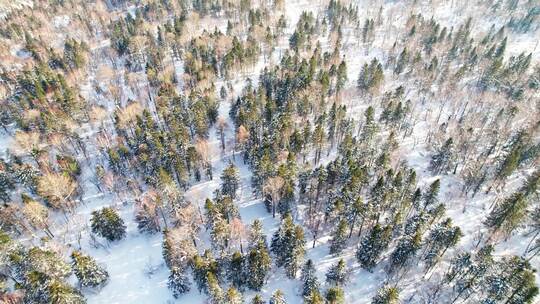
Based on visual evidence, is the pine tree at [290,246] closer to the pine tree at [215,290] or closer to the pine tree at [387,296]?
the pine tree at [215,290]

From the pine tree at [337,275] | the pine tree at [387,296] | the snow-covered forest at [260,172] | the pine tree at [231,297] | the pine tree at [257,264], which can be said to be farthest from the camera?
the snow-covered forest at [260,172]

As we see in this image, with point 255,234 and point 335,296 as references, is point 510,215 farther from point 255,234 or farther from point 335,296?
point 255,234

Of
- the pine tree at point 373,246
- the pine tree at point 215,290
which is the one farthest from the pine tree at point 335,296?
the pine tree at point 215,290

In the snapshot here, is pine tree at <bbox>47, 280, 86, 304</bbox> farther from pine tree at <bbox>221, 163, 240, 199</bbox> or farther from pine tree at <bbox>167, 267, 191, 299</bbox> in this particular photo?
pine tree at <bbox>221, 163, 240, 199</bbox>

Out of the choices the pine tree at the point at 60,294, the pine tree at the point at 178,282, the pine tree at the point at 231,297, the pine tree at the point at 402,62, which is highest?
the pine tree at the point at 402,62

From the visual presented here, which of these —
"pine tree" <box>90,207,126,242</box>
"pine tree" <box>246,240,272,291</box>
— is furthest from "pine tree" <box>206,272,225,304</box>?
"pine tree" <box>90,207,126,242</box>

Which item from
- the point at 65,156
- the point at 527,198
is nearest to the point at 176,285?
the point at 65,156

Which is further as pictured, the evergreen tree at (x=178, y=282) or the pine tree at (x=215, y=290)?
the evergreen tree at (x=178, y=282)
